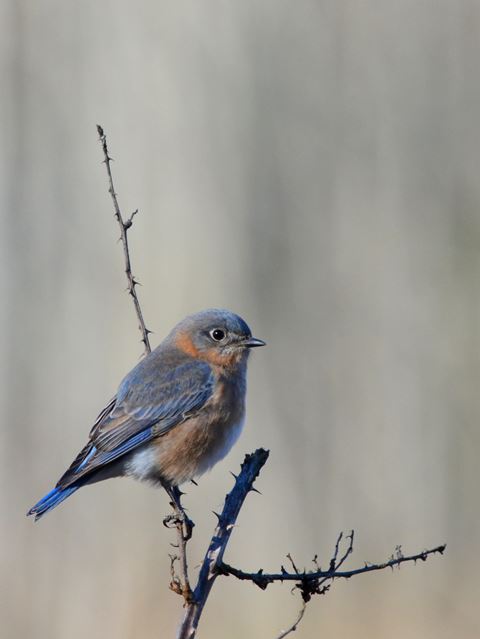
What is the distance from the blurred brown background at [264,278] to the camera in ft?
18.0

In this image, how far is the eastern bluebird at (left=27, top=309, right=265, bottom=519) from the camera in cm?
372

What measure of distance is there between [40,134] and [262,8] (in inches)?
56.9

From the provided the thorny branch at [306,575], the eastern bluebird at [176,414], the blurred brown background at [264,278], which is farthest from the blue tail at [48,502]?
the blurred brown background at [264,278]

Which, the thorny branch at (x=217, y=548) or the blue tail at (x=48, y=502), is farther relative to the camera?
the blue tail at (x=48, y=502)

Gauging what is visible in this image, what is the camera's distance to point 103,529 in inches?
214

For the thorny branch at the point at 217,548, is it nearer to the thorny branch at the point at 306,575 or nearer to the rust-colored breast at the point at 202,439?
the thorny branch at the point at 306,575

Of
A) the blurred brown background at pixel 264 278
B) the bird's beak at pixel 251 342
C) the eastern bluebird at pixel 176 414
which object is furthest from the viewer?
the blurred brown background at pixel 264 278

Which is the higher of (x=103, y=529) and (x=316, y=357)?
(x=316, y=357)

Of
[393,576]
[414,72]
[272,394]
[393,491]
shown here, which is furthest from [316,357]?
[414,72]

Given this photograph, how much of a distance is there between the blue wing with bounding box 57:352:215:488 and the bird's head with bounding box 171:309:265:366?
8 centimetres

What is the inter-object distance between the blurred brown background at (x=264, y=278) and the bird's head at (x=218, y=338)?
144 cm

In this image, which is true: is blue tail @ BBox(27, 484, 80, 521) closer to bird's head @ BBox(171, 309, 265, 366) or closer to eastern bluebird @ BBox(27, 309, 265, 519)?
eastern bluebird @ BBox(27, 309, 265, 519)

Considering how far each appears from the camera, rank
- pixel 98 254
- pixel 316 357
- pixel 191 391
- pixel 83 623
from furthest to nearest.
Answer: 1. pixel 316 357
2. pixel 98 254
3. pixel 83 623
4. pixel 191 391

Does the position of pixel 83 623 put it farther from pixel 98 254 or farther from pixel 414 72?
pixel 414 72
